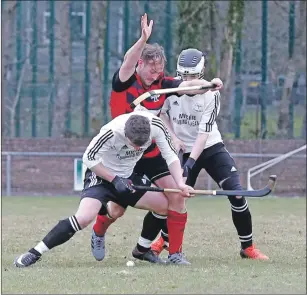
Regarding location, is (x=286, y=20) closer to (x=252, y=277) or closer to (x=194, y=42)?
(x=194, y=42)

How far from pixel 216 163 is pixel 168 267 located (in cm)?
135

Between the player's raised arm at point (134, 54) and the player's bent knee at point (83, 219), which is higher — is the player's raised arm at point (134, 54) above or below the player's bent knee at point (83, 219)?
above

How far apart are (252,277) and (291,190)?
49.2ft

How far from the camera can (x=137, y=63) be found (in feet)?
31.1

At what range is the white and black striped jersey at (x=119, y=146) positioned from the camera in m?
9.13

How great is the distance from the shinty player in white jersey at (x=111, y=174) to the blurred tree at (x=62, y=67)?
1495cm

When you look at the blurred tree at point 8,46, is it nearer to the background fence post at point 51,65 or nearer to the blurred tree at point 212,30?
the background fence post at point 51,65

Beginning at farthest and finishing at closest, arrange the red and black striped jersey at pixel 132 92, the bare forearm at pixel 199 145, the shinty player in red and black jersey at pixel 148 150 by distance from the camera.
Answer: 1. the bare forearm at pixel 199 145
2. the red and black striped jersey at pixel 132 92
3. the shinty player in red and black jersey at pixel 148 150

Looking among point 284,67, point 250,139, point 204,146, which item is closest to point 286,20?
point 284,67

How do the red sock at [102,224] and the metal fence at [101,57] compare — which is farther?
the metal fence at [101,57]

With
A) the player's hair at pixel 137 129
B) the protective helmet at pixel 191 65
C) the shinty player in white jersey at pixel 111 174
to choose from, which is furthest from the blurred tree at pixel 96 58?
the player's hair at pixel 137 129

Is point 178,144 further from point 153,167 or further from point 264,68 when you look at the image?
point 264,68

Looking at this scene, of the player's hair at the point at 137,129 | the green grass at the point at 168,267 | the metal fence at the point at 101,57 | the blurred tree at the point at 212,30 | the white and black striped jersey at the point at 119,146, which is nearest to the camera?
the green grass at the point at 168,267

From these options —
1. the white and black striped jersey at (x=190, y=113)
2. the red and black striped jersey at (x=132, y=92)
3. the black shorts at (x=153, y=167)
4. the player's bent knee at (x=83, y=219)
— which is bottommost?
the player's bent knee at (x=83, y=219)
